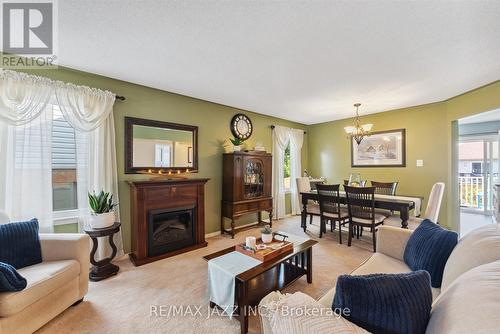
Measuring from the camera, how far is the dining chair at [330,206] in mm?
3377

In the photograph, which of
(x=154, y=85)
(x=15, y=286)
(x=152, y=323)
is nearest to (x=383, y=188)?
(x=152, y=323)

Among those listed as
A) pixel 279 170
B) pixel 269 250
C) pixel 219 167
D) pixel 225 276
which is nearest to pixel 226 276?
pixel 225 276

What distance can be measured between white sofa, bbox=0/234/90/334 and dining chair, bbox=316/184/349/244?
317cm

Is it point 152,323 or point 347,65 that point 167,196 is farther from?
point 347,65

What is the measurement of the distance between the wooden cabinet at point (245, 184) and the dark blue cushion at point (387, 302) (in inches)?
119

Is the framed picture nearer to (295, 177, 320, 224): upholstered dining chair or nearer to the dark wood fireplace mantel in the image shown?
(295, 177, 320, 224): upholstered dining chair

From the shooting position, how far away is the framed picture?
4289 mm

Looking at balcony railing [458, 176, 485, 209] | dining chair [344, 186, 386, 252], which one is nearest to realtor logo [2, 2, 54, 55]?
dining chair [344, 186, 386, 252]

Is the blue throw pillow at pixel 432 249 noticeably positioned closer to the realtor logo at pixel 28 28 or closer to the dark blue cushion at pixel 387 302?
the dark blue cushion at pixel 387 302

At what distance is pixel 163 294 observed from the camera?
2068 mm

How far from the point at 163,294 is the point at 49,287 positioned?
89cm

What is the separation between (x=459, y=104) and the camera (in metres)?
3.45

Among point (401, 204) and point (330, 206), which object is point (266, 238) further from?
point (401, 204)

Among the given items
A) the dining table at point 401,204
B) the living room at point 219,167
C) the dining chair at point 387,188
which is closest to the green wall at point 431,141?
the living room at point 219,167
